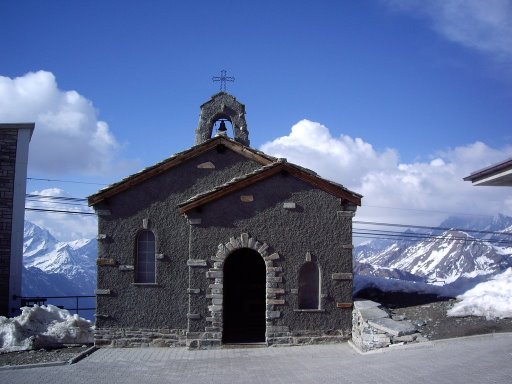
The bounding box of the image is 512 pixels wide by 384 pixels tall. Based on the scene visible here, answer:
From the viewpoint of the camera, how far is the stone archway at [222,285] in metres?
17.2

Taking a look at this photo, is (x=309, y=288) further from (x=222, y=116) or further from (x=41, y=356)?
(x=41, y=356)

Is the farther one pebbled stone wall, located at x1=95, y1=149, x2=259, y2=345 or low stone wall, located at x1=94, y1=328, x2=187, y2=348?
pebbled stone wall, located at x1=95, y1=149, x2=259, y2=345

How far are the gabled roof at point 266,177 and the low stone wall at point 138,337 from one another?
3.67m

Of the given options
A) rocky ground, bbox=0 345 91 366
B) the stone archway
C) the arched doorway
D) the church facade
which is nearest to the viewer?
rocky ground, bbox=0 345 91 366

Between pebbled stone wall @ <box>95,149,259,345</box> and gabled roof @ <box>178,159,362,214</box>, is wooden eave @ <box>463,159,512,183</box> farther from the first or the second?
pebbled stone wall @ <box>95,149,259,345</box>

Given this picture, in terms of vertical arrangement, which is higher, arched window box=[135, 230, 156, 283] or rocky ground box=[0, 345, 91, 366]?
arched window box=[135, 230, 156, 283]

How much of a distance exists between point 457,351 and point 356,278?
28.6 feet

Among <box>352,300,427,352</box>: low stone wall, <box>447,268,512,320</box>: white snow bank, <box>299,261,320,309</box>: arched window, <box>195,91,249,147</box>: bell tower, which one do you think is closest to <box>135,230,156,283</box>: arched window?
<box>195,91,249,147</box>: bell tower

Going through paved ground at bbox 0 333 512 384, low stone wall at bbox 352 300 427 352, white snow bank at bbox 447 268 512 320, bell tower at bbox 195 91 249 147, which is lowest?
paved ground at bbox 0 333 512 384

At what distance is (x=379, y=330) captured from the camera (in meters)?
15.4

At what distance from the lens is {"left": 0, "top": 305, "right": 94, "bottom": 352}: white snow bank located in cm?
1839

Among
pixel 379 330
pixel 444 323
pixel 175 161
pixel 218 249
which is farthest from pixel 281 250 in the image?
pixel 444 323

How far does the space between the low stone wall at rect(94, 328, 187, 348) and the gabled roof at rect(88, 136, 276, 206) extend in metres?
3.86

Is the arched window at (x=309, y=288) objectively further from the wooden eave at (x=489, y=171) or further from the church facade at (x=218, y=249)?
the wooden eave at (x=489, y=171)
